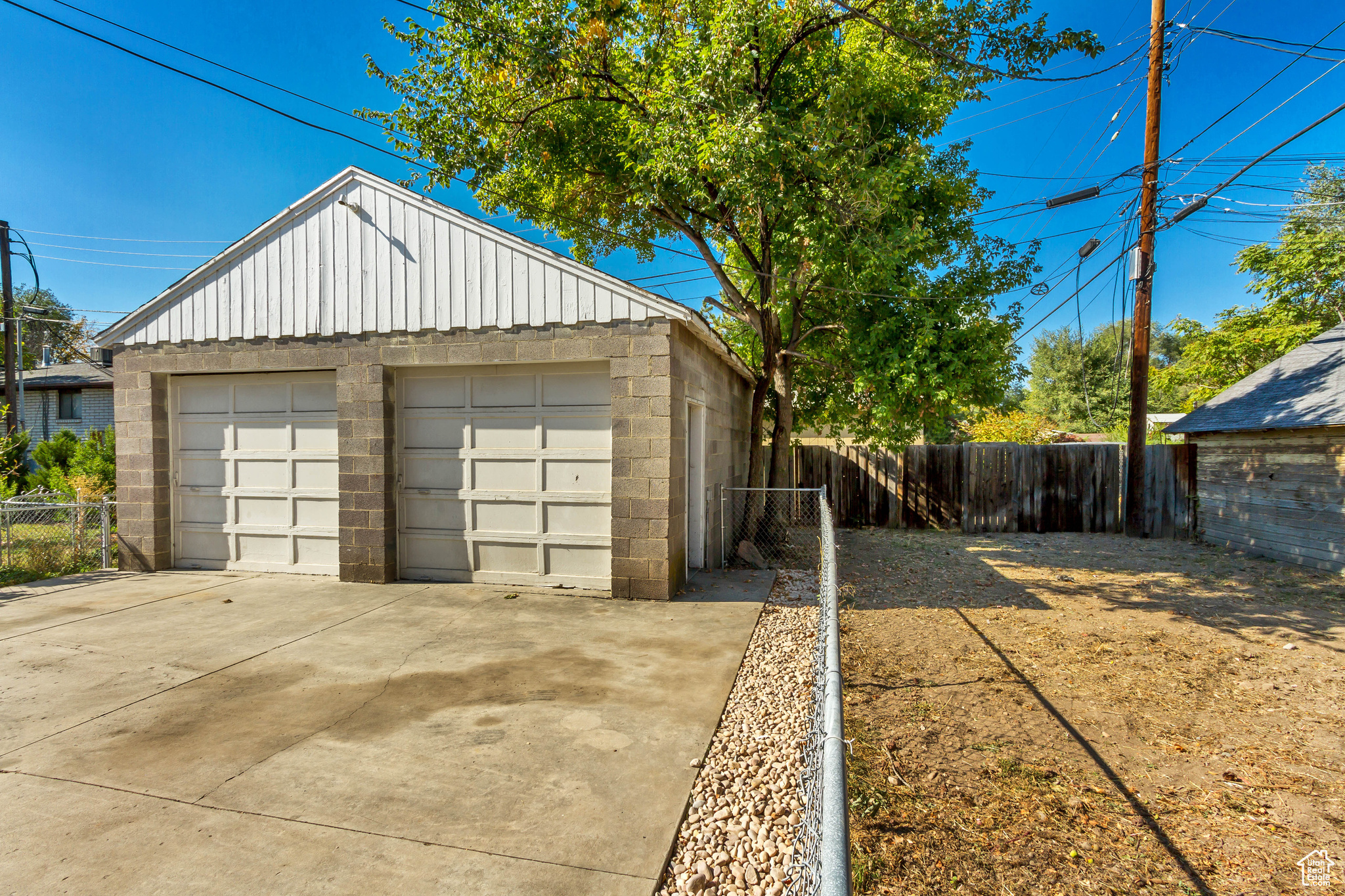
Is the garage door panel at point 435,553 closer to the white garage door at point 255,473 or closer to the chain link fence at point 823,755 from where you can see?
the white garage door at point 255,473

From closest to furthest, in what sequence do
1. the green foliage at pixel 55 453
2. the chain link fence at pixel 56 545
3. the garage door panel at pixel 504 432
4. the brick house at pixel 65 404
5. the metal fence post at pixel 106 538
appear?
the garage door panel at pixel 504 432
the chain link fence at pixel 56 545
the metal fence post at pixel 106 538
the green foliage at pixel 55 453
the brick house at pixel 65 404

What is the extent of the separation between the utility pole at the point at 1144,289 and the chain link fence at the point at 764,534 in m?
6.27

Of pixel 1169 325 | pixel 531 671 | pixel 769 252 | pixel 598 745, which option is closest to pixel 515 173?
pixel 769 252

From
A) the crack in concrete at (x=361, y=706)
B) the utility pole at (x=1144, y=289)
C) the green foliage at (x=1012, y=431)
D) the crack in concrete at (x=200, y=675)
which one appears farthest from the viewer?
the green foliage at (x=1012, y=431)

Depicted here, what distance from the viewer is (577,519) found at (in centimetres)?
712

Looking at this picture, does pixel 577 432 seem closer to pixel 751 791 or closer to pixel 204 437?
pixel 751 791

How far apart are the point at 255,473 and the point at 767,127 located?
26.4ft

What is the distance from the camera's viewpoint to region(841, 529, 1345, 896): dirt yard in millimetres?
2789

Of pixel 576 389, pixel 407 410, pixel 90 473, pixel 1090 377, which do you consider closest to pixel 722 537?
pixel 576 389

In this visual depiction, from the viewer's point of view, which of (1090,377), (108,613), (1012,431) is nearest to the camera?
(108,613)

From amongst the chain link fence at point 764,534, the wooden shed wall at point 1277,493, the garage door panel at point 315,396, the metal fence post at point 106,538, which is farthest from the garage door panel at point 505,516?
the wooden shed wall at point 1277,493

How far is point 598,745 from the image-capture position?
3.55m

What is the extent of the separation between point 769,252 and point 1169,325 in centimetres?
2194
